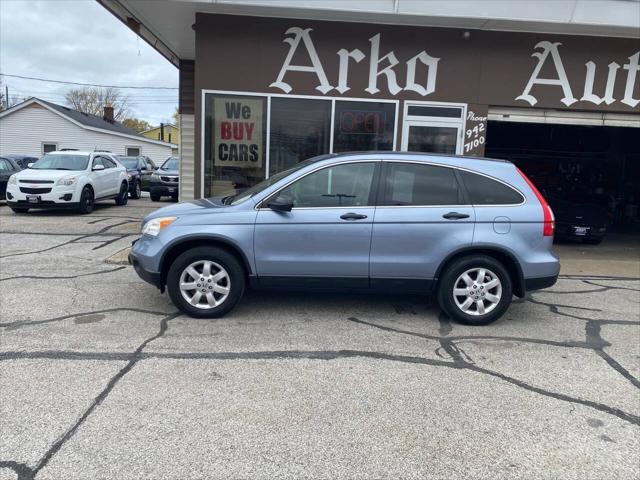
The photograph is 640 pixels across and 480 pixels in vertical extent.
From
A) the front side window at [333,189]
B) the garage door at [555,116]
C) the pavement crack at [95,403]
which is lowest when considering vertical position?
the pavement crack at [95,403]

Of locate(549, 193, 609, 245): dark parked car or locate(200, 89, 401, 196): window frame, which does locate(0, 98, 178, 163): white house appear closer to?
locate(200, 89, 401, 196): window frame

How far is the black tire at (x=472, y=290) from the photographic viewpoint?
17.5ft

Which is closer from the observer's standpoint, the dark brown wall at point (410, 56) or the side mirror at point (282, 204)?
the side mirror at point (282, 204)

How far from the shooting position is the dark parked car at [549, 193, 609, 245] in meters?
11.2

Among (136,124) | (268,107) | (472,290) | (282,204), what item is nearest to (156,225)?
(282,204)

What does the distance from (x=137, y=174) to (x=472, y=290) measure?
18.4 metres

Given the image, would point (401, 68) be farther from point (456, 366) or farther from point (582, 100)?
point (456, 366)

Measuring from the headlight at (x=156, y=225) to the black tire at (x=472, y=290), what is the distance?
9.72 feet

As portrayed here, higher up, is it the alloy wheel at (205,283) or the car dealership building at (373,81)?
the car dealership building at (373,81)

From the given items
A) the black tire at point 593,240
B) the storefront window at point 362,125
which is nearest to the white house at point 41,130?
→ the storefront window at point 362,125

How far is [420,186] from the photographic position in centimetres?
542

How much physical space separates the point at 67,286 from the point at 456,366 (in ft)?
16.3

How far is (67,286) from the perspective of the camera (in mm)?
6504

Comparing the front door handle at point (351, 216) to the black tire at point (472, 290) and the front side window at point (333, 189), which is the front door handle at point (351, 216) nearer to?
the front side window at point (333, 189)
